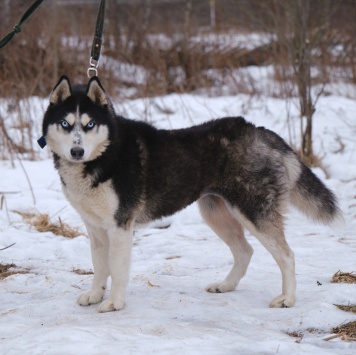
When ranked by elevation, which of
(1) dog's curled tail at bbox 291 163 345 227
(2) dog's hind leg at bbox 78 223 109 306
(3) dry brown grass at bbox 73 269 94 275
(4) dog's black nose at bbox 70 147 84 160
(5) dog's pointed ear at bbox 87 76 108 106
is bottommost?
(3) dry brown grass at bbox 73 269 94 275

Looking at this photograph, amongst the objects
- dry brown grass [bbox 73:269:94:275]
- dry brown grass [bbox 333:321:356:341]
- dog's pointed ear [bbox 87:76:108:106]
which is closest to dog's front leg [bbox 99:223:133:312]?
dog's pointed ear [bbox 87:76:108:106]

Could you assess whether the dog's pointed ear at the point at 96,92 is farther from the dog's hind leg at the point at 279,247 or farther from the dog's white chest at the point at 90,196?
the dog's hind leg at the point at 279,247

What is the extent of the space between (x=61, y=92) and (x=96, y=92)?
202 mm

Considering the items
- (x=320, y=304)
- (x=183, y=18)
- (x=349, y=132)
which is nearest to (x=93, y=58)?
(x=320, y=304)

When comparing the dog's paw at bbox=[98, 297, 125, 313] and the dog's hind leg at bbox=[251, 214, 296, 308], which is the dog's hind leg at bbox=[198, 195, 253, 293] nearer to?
the dog's hind leg at bbox=[251, 214, 296, 308]

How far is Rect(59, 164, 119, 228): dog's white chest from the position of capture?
3.71 m

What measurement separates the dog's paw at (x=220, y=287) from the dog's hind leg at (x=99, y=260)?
700mm

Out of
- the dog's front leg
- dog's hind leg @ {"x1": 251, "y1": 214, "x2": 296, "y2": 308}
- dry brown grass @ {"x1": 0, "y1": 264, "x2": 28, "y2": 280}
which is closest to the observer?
the dog's front leg

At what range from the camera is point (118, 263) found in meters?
3.77

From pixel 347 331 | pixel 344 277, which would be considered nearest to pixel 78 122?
pixel 347 331

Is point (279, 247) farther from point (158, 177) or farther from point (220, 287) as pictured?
point (158, 177)

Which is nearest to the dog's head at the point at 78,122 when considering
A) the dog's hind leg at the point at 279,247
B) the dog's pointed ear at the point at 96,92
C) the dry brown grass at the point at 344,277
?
the dog's pointed ear at the point at 96,92

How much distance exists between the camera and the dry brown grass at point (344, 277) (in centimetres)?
414

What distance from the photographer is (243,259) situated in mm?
4266
